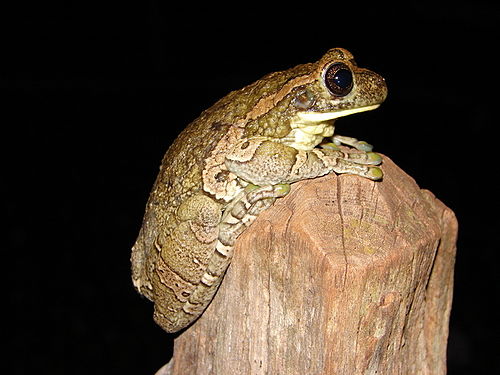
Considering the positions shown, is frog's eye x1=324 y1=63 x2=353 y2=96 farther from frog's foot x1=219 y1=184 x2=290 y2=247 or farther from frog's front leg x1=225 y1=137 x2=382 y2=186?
frog's foot x1=219 y1=184 x2=290 y2=247

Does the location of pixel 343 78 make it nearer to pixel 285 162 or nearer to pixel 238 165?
pixel 285 162

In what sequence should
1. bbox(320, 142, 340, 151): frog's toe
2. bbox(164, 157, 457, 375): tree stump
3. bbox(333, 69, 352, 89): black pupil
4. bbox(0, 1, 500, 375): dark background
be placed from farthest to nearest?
bbox(0, 1, 500, 375): dark background, bbox(320, 142, 340, 151): frog's toe, bbox(333, 69, 352, 89): black pupil, bbox(164, 157, 457, 375): tree stump

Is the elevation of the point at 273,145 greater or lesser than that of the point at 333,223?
greater

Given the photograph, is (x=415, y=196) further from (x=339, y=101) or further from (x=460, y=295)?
(x=460, y=295)

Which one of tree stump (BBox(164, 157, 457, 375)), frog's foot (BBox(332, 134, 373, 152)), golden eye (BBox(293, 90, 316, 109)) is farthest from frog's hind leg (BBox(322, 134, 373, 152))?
golden eye (BBox(293, 90, 316, 109))

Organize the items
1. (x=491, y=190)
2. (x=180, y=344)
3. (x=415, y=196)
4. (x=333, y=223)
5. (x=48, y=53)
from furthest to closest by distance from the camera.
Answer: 1. (x=48, y=53)
2. (x=491, y=190)
3. (x=180, y=344)
4. (x=415, y=196)
5. (x=333, y=223)

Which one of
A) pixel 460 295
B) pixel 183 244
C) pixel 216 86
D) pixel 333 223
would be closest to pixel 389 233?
pixel 333 223

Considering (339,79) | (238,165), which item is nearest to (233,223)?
(238,165)
